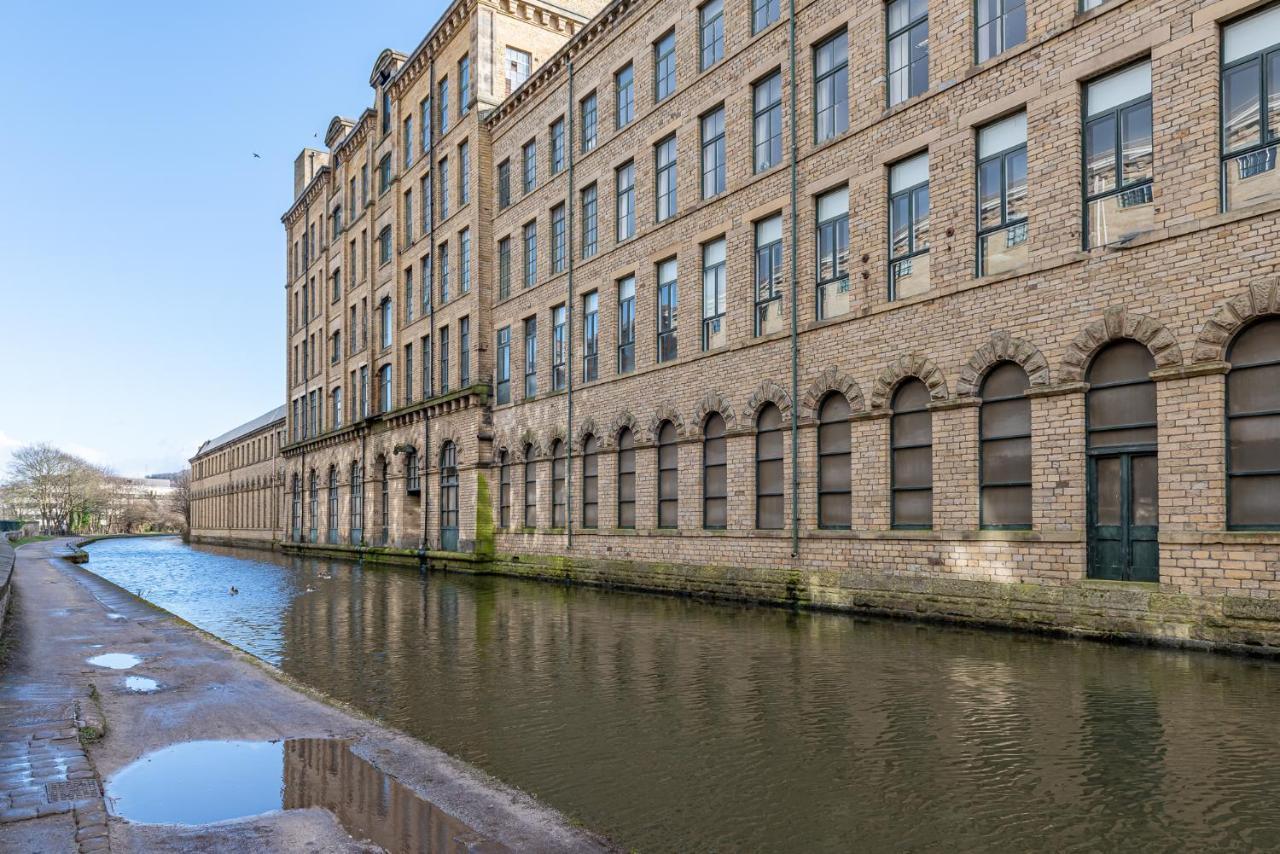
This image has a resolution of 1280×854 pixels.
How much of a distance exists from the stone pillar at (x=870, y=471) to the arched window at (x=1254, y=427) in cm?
557

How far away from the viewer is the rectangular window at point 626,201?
962 inches

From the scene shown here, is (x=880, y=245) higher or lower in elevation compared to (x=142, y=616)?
higher

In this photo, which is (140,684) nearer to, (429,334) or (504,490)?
(504,490)

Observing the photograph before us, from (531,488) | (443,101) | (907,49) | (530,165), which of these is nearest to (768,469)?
(907,49)

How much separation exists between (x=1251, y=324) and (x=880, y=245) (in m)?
6.51

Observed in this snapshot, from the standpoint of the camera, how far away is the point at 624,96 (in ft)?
82.1

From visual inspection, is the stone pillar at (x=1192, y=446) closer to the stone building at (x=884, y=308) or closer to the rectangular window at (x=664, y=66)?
the stone building at (x=884, y=308)

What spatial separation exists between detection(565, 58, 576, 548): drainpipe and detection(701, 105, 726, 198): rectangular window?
19.3ft

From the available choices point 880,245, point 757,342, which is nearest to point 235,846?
point 880,245

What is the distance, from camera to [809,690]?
9086 millimetres

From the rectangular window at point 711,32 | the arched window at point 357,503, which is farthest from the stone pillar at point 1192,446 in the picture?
the arched window at point 357,503

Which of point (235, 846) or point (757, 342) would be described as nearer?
point (235, 846)

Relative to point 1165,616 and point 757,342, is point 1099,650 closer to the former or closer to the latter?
point 1165,616

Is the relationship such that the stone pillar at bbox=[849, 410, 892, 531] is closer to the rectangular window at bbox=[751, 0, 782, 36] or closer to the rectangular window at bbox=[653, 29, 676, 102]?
the rectangular window at bbox=[751, 0, 782, 36]
